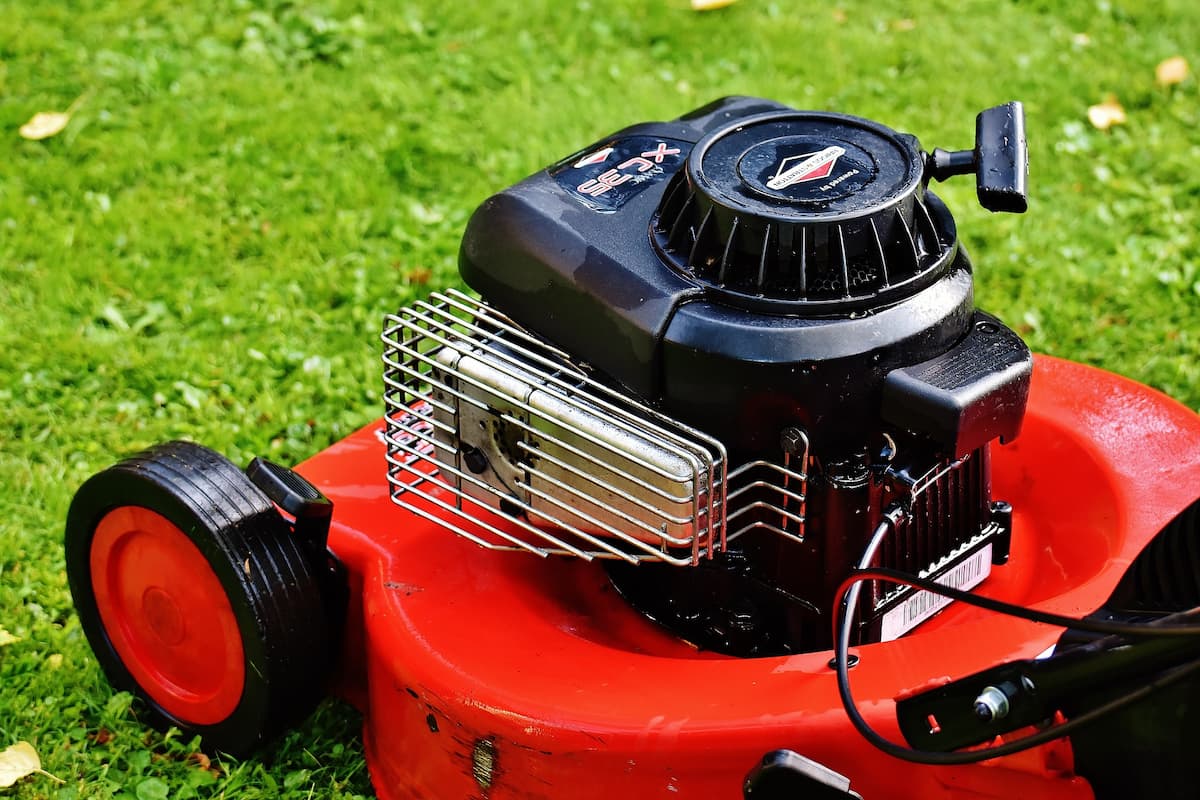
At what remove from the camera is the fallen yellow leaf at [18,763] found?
204 centimetres

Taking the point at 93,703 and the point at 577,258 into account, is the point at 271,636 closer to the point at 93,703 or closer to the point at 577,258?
the point at 93,703

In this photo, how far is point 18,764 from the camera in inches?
81.0

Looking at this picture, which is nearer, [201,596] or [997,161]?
[997,161]

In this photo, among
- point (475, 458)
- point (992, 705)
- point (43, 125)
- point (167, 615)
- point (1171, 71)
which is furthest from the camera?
point (1171, 71)

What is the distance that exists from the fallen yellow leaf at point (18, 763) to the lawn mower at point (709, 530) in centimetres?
16

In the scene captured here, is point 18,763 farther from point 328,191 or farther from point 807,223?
point 328,191

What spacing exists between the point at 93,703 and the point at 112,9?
2.38 metres

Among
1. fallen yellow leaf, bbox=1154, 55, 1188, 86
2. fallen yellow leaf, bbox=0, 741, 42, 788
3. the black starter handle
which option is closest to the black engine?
the black starter handle

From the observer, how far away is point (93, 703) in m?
2.17

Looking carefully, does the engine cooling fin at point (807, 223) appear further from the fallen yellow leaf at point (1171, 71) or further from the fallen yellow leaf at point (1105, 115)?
the fallen yellow leaf at point (1171, 71)

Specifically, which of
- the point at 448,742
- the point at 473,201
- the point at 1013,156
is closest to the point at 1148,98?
the point at 473,201

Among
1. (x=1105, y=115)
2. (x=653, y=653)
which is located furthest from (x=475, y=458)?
(x=1105, y=115)

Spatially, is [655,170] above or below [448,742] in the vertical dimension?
above

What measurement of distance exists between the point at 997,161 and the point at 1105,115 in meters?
2.05
